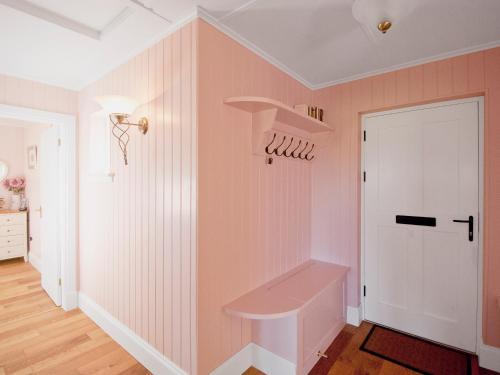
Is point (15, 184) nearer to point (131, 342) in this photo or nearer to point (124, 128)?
point (124, 128)

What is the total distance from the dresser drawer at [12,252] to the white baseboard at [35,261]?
13 cm

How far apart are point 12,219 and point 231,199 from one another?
4704mm

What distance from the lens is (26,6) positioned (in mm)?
1594

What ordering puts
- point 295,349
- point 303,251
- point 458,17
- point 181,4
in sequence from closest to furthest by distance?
point 181,4 < point 458,17 < point 295,349 < point 303,251

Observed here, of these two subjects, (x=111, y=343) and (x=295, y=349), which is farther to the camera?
(x=111, y=343)

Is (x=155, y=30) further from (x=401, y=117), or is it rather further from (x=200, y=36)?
(x=401, y=117)

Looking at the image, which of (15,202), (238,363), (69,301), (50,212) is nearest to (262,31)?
(238,363)

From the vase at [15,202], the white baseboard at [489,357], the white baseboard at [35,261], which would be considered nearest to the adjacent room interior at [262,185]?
the white baseboard at [489,357]

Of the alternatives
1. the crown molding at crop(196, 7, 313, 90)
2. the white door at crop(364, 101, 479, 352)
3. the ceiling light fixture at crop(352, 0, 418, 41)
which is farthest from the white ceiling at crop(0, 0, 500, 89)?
the white door at crop(364, 101, 479, 352)

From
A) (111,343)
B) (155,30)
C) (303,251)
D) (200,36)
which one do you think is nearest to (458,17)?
(200,36)

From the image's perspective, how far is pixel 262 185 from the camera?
211 centimetres

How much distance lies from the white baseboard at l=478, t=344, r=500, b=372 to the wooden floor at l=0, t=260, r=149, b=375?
2.53 metres

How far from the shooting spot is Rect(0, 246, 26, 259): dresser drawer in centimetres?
431

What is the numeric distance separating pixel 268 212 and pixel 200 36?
1.34m
